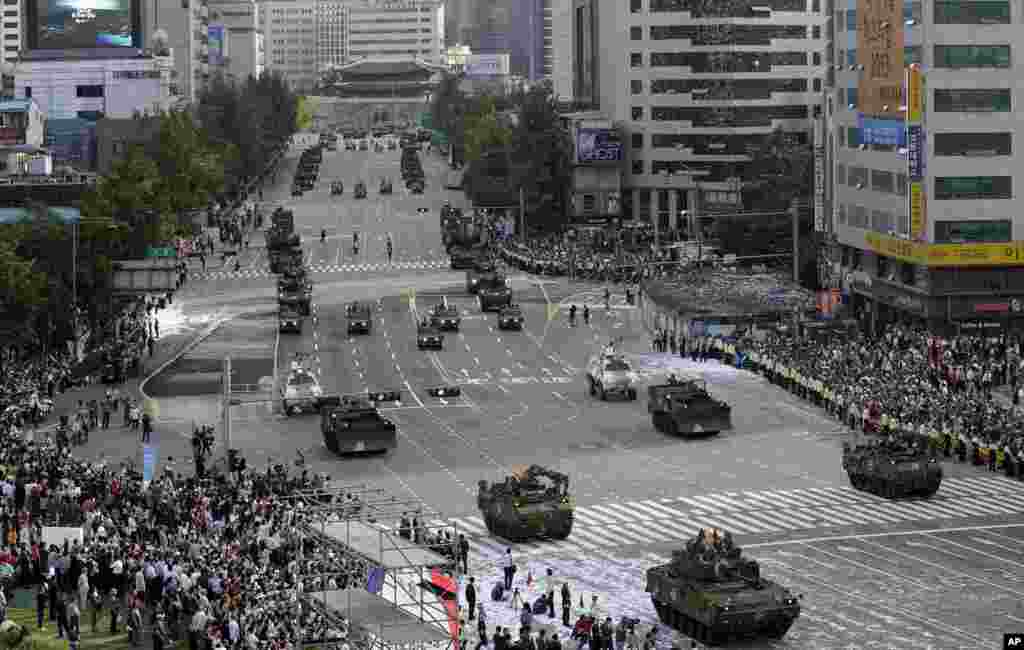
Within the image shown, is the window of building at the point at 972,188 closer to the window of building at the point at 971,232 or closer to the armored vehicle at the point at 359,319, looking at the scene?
the window of building at the point at 971,232

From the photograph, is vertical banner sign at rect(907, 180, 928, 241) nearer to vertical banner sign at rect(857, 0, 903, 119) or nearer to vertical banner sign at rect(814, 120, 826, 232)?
vertical banner sign at rect(857, 0, 903, 119)

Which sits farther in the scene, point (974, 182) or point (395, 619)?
point (974, 182)

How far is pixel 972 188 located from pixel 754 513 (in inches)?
1973

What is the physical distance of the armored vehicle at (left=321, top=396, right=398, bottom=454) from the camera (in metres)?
93.6

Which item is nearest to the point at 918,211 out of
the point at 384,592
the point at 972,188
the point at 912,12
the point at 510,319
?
the point at 972,188

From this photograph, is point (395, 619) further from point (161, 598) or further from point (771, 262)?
point (771, 262)

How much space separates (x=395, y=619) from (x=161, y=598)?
14265mm

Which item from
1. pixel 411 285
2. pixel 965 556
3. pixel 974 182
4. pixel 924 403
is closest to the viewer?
pixel 965 556

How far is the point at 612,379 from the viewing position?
358ft

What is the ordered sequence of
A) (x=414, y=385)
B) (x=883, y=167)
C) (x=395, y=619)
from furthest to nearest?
(x=883, y=167) < (x=414, y=385) < (x=395, y=619)

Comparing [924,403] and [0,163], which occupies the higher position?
[0,163]

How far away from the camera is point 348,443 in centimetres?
9344

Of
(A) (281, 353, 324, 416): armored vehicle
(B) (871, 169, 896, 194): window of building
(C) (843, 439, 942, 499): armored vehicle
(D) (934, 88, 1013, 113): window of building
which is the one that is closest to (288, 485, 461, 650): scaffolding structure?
(C) (843, 439, 942, 499): armored vehicle

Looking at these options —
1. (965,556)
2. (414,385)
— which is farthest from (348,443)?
(965,556)
